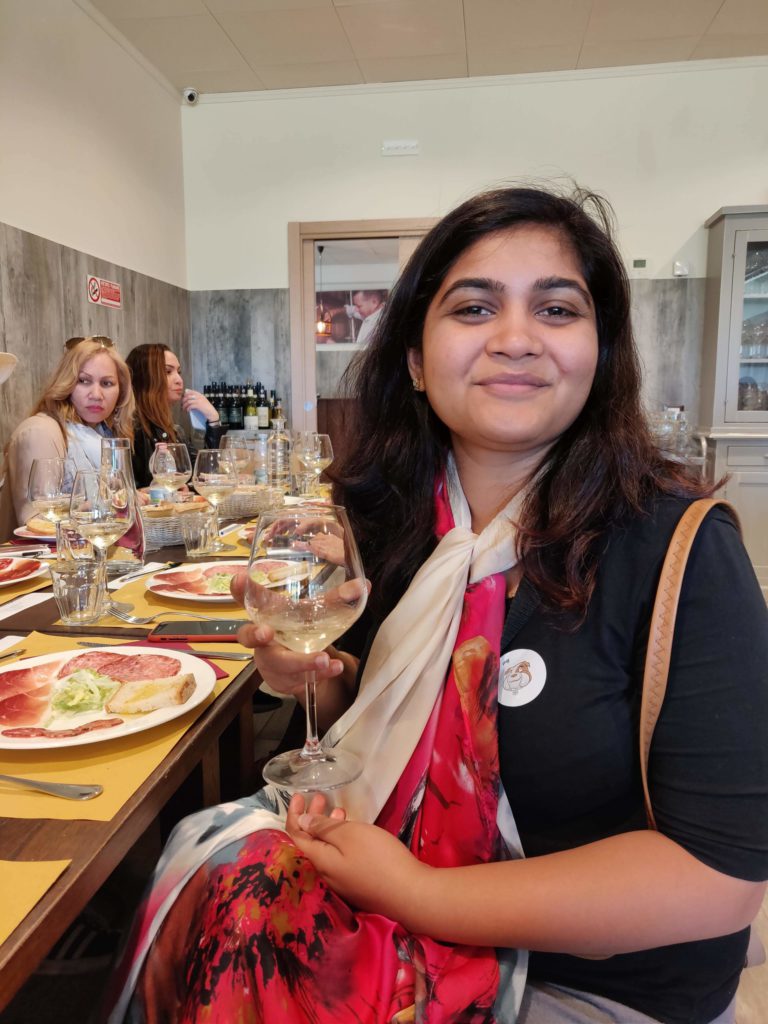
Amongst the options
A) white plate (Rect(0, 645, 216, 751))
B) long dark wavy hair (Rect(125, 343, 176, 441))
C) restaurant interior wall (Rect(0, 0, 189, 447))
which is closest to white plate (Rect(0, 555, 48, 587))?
white plate (Rect(0, 645, 216, 751))

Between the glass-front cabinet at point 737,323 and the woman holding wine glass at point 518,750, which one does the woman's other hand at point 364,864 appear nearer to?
the woman holding wine glass at point 518,750

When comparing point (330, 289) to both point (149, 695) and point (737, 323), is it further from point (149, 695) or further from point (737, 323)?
point (149, 695)

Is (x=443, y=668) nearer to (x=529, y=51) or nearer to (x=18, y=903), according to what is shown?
(x=18, y=903)

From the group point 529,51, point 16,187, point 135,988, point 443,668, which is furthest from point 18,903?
point 529,51

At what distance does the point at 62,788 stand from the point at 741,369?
14.5 feet

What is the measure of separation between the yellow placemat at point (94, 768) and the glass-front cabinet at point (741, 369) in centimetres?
397

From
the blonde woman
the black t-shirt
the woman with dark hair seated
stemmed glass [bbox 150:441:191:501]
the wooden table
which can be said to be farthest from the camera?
the woman with dark hair seated

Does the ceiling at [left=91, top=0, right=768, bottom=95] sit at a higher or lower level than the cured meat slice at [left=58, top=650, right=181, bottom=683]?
higher

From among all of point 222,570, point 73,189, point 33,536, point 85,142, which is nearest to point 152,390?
point 73,189

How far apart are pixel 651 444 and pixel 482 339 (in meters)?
0.27

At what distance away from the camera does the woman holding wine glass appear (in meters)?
0.62

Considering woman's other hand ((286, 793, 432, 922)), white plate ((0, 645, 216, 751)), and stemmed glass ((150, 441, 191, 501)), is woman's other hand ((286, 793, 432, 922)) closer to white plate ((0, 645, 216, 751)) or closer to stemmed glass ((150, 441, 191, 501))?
white plate ((0, 645, 216, 751))

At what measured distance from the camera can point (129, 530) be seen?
1485 millimetres

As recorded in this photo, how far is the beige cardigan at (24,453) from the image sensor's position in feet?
8.09
